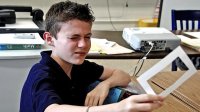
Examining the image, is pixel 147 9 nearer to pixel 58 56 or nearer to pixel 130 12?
pixel 130 12

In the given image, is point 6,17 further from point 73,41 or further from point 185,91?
point 185,91

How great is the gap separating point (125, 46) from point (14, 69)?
68cm

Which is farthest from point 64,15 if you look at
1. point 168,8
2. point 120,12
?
point 168,8

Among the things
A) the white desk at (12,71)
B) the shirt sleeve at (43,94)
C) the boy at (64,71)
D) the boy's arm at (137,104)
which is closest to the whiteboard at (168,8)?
the white desk at (12,71)

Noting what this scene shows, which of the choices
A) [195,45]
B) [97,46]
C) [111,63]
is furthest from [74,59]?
[111,63]

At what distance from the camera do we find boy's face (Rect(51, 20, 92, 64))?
41.8 inches

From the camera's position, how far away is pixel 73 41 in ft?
3.48

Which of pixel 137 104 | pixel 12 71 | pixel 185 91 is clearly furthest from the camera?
pixel 12 71

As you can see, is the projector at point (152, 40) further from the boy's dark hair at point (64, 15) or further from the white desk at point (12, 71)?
the boy's dark hair at point (64, 15)

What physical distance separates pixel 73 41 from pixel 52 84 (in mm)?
165

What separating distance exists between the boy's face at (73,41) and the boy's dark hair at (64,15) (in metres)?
0.02

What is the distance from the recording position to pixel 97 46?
186 cm

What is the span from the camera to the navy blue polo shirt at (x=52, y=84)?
0.91m

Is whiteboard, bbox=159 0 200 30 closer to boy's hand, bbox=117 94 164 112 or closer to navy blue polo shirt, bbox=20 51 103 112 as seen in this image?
navy blue polo shirt, bbox=20 51 103 112
